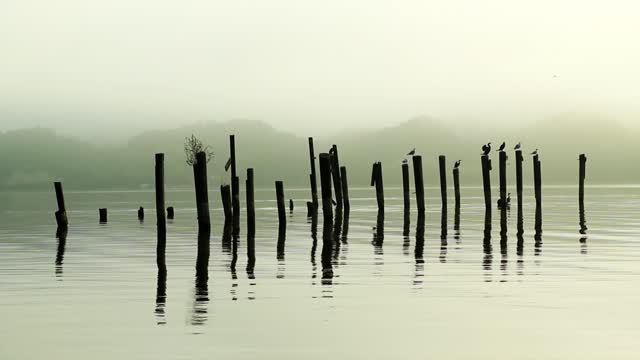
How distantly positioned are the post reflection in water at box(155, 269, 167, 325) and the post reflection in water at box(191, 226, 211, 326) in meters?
0.52

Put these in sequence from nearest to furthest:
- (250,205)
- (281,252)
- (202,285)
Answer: (202,285) < (281,252) < (250,205)

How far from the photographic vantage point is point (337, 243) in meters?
36.5

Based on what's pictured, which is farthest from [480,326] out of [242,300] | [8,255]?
[8,255]

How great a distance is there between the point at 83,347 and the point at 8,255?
18400mm

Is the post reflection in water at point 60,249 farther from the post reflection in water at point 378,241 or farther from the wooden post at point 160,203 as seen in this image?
the post reflection in water at point 378,241

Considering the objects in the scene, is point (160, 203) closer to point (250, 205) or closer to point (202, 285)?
point (202, 285)

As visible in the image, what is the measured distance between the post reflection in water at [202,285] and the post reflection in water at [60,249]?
3410 millimetres

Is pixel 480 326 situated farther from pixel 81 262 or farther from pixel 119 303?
pixel 81 262

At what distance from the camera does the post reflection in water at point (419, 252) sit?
78.5ft

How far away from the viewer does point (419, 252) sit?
31.7 metres

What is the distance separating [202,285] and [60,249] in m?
14.1

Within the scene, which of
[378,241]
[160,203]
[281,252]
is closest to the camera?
[160,203]

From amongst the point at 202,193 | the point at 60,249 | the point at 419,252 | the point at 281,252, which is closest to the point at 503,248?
the point at 419,252

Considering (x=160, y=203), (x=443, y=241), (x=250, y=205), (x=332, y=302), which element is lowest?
(x=443, y=241)
